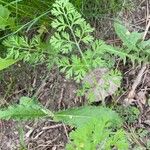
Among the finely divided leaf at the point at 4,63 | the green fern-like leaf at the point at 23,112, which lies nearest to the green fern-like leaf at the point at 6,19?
the finely divided leaf at the point at 4,63

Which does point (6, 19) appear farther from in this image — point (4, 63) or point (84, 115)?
point (84, 115)

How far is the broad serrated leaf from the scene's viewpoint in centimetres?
213

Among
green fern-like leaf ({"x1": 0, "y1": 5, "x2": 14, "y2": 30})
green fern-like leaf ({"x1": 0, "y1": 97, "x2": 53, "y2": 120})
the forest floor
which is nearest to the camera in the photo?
green fern-like leaf ({"x1": 0, "y1": 97, "x2": 53, "y2": 120})

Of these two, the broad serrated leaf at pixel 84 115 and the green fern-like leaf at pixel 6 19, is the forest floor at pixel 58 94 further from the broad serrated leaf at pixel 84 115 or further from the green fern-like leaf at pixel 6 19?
the green fern-like leaf at pixel 6 19

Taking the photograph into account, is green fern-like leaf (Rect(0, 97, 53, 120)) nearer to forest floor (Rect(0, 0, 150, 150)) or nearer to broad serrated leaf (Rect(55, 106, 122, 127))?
broad serrated leaf (Rect(55, 106, 122, 127))

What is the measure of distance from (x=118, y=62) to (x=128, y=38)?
15 centimetres

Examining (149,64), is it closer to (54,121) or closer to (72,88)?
(72,88)

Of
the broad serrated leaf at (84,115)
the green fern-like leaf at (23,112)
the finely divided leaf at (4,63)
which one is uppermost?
the finely divided leaf at (4,63)

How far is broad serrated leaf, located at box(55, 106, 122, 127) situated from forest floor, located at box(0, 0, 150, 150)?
11 cm

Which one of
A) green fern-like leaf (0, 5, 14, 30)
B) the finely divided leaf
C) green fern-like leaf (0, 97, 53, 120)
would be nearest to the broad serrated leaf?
green fern-like leaf (0, 97, 53, 120)

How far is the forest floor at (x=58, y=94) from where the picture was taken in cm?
222

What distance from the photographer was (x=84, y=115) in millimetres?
2162

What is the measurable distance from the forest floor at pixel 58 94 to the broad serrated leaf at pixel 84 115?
0.11 metres

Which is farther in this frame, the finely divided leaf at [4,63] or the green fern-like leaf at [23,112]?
the finely divided leaf at [4,63]
